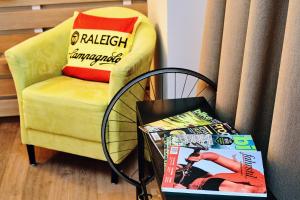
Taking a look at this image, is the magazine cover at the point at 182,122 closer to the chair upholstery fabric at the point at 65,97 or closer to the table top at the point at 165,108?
the table top at the point at 165,108

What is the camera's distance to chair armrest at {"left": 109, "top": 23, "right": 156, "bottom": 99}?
1.73 m

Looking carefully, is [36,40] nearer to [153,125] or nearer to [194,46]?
[194,46]

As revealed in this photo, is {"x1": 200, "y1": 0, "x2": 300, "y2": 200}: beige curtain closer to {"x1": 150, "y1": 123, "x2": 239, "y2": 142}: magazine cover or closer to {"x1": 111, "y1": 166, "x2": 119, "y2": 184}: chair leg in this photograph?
{"x1": 150, "y1": 123, "x2": 239, "y2": 142}: magazine cover

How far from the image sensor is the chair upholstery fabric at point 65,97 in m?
1.85

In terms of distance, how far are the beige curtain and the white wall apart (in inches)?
16.7


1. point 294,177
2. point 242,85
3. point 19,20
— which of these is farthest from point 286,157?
point 19,20

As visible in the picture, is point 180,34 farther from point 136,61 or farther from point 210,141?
point 210,141

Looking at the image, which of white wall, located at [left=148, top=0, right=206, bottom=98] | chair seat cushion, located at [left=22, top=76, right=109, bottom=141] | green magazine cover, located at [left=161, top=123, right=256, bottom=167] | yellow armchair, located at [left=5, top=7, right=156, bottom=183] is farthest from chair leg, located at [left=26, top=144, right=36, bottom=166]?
green magazine cover, located at [left=161, top=123, right=256, bottom=167]

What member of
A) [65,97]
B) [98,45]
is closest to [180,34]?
[98,45]

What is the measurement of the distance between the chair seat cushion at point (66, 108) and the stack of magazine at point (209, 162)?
0.66m

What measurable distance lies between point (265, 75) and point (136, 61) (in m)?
0.80

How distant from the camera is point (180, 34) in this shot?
6.07 feet

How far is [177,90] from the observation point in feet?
6.44

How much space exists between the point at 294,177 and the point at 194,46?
1.05 metres
